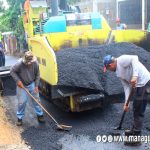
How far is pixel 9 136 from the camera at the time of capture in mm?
5574

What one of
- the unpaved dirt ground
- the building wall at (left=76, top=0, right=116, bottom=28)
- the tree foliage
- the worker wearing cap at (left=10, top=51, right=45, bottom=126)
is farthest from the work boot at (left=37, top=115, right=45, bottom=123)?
the building wall at (left=76, top=0, right=116, bottom=28)

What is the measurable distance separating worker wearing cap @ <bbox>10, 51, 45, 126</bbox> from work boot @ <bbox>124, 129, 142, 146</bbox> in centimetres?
191

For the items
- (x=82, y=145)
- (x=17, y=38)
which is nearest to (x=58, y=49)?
(x=82, y=145)

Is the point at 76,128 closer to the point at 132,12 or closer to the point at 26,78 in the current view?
the point at 26,78

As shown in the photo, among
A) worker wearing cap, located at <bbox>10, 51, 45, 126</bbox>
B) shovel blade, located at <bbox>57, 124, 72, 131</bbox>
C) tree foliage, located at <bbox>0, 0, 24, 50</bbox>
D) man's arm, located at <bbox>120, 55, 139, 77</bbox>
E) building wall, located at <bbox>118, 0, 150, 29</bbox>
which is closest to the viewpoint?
man's arm, located at <bbox>120, 55, 139, 77</bbox>

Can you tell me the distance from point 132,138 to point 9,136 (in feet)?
7.00

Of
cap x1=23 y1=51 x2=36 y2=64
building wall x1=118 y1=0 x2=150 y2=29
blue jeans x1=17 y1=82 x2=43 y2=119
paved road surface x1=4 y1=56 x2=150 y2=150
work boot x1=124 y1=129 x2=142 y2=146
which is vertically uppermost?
building wall x1=118 y1=0 x2=150 y2=29

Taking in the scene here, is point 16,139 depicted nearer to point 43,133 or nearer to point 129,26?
point 43,133

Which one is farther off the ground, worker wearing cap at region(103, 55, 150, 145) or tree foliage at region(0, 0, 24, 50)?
tree foliage at region(0, 0, 24, 50)

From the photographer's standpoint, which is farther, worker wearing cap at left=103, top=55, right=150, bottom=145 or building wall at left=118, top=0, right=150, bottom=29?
building wall at left=118, top=0, right=150, bottom=29

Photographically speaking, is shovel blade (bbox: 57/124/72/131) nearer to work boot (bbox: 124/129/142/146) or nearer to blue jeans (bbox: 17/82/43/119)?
blue jeans (bbox: 17/82/43/119)

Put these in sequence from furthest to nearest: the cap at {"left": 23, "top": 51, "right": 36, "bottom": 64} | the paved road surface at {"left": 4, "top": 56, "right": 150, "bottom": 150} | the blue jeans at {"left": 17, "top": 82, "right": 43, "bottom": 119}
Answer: the blue jeans at {"left": 17, "top": 82, "right": 43, "bottom": 119}
the cap at {"left": 23, "top": 51, "right": 36, "bottom": 64}
the paved road surface at {"left": 4, "top": 56, "right": 150, "bottom": 150}

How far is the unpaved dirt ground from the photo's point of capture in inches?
195

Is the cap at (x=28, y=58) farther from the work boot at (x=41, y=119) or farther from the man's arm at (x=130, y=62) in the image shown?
the man's arm at (x=130, y=62)
